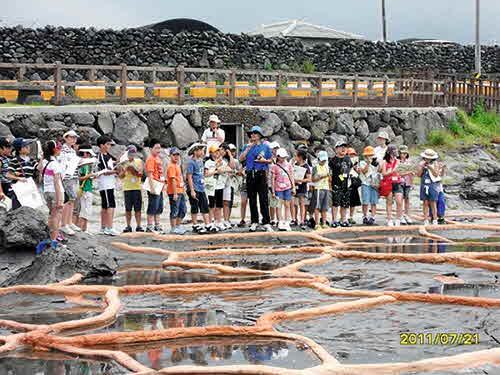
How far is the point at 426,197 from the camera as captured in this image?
46.0ft

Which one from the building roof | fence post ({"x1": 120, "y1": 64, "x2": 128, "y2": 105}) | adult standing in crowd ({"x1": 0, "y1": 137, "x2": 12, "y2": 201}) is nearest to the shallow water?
adult standing in crowd ({"x1": 0, "y1": 137, "x2": 12, "y2": 201})

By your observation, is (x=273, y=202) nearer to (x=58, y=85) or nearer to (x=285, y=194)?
(x=285, y=194)

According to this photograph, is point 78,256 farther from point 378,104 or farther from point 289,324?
point 378,104

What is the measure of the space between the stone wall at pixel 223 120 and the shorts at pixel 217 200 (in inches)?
145

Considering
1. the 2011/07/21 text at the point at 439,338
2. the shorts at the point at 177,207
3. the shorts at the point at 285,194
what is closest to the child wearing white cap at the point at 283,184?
the shorts at the point at 285,194

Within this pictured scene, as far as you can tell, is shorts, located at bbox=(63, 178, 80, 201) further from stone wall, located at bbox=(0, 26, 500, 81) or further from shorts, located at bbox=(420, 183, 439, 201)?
stone wall, located at bbox=(0, 26, 500, 81)

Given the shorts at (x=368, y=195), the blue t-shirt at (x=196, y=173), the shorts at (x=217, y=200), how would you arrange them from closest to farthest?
1. the blue t-shirt at (x=196, y=173)
2. the shorts at (x=217, y=200)
3. the shorts at (x=368, y=195)

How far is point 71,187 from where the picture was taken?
11.2 m

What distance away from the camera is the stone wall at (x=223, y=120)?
599 inches

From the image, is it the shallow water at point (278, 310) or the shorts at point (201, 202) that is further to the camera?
the shorts at point (201, 202)

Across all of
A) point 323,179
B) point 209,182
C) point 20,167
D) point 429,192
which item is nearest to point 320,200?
point 323,179

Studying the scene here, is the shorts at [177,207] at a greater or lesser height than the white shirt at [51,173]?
lesser

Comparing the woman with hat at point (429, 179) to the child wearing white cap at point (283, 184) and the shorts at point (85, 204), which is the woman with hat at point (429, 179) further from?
the shorts at point (85, 204)

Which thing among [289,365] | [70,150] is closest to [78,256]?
[70,150]
